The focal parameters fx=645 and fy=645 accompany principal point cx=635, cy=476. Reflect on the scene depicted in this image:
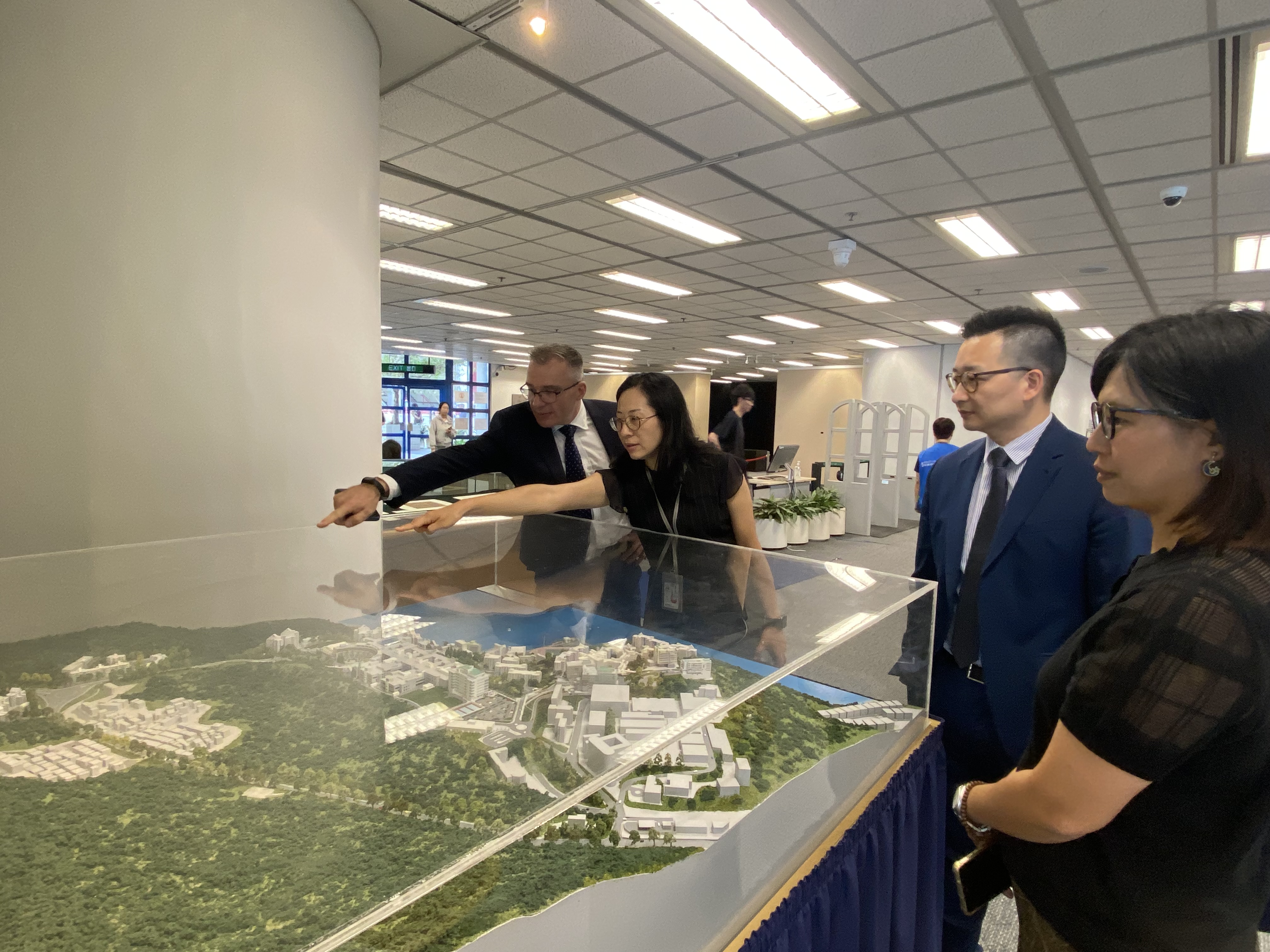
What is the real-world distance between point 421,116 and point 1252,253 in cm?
650

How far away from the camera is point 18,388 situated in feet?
5.94

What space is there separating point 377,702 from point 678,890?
520 millimetres

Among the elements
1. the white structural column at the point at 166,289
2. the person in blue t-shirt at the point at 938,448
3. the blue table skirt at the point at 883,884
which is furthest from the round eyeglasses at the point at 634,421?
the person in blue t-shirt at the point at 938,448

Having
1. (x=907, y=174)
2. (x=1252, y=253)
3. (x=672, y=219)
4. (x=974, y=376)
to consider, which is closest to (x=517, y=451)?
(x=974, y=376)

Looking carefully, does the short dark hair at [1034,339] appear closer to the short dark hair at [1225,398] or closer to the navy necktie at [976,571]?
the navy necktie at [976,571]

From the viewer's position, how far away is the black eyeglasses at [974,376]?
159cm

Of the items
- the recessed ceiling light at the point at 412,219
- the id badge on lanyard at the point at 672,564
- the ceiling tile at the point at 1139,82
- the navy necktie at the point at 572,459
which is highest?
the recessed ceiling light at the point at 412,219

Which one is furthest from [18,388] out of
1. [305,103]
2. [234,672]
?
[234,672]

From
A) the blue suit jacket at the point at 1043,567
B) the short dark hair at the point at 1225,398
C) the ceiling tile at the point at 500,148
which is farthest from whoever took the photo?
the ceiling tile at the point at 500,148

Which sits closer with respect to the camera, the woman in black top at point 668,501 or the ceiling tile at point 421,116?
the woman in black top at point 668,501

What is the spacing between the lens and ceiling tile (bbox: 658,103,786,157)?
3186 millimetres

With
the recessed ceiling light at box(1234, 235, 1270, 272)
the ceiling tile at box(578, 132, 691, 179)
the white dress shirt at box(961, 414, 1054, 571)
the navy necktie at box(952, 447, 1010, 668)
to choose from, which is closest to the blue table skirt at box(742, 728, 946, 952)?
the navy necktie at box(952, 447, 1010, 668)

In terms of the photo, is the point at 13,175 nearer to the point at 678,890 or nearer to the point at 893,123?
the point at 678,890

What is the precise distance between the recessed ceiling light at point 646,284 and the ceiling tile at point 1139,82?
14.8 feet
